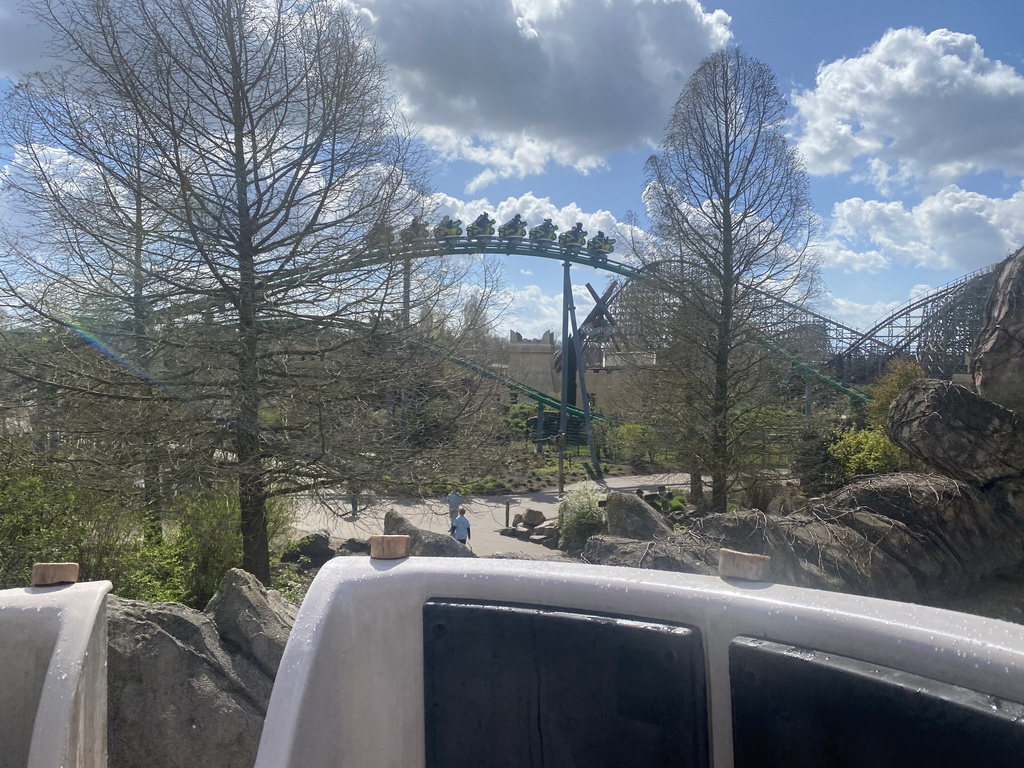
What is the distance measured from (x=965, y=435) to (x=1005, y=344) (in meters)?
1.09

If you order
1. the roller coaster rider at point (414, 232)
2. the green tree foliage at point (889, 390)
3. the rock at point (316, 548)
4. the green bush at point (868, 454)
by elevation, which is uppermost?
the roller coaster rider at point (414, 232)

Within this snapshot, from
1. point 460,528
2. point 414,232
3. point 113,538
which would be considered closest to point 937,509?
point 414,232

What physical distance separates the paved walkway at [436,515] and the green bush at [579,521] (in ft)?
1.93

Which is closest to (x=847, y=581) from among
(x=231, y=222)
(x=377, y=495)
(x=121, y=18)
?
(x=377, y=495)

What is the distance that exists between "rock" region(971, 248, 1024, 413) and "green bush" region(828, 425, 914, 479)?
3.51 m

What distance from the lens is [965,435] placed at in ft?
26.5

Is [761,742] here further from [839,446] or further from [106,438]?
[839,446]

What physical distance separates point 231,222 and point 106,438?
2079mm

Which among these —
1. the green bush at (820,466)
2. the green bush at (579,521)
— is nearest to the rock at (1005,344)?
the green bush at (820,466)

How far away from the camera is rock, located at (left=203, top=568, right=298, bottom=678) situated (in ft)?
12.6

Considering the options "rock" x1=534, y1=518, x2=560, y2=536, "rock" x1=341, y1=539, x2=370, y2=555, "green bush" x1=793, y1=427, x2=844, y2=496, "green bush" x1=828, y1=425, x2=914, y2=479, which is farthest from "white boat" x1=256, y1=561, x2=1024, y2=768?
"rock" x1=534, y1=518, x2=560, y2=536

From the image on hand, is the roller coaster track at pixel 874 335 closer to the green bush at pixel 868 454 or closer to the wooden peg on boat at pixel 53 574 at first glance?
the green bush at pixel 868 454

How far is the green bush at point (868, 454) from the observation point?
12.5 meters

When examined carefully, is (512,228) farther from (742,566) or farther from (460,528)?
(742,566)
